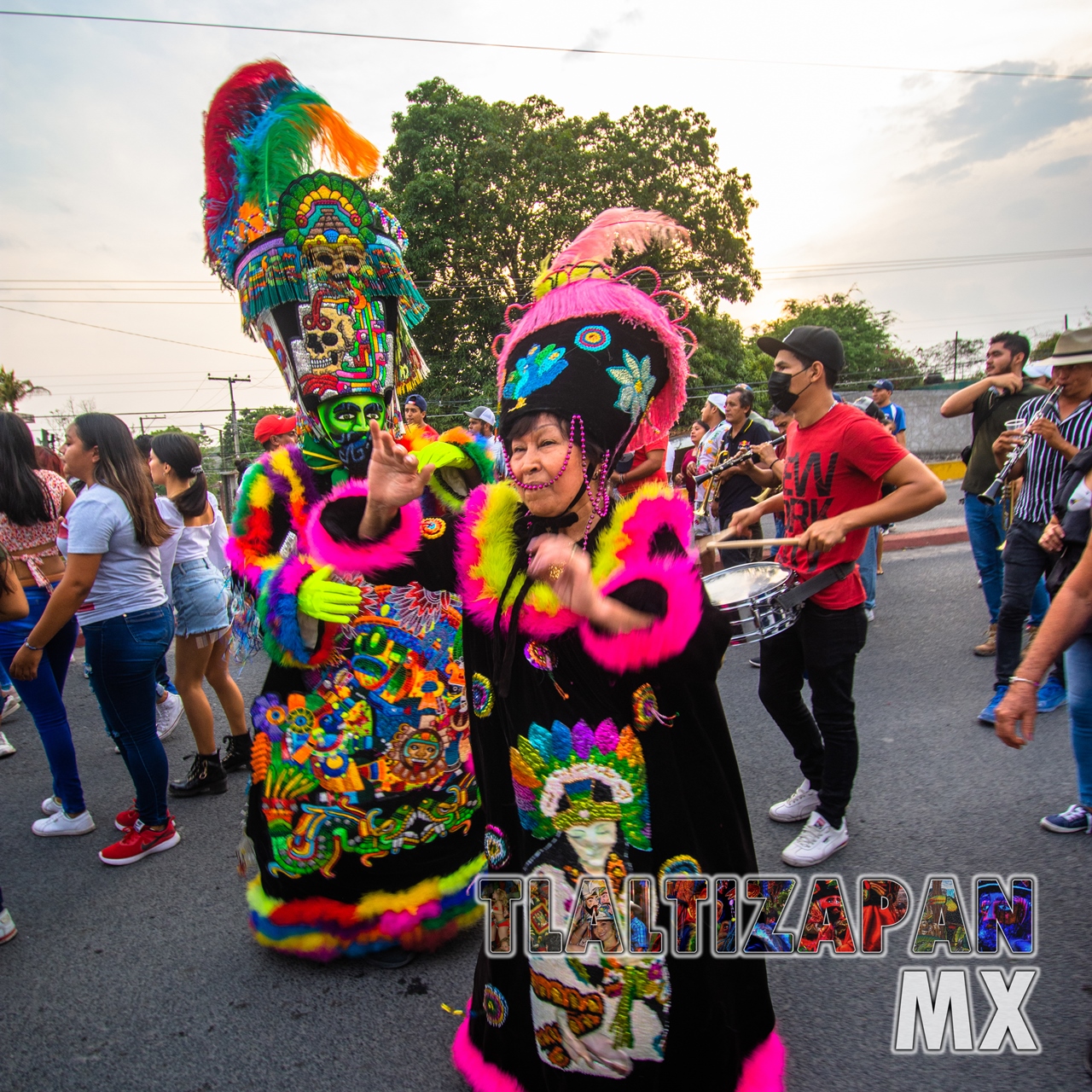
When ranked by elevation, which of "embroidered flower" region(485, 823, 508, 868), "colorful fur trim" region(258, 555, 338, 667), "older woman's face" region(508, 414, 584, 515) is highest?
"older woman's face" region(508, 414, 584, 515)

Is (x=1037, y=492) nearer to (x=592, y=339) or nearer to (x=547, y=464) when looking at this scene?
(x=592, y=339)

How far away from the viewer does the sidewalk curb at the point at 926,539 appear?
9375 mm

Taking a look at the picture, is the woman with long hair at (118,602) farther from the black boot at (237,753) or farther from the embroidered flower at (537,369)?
the embroidered flower at (537,369)

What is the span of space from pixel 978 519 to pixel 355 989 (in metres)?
4.49

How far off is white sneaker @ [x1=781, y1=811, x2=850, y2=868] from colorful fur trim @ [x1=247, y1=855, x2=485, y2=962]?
4.23 ft

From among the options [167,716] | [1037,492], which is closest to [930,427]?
[1037,492]

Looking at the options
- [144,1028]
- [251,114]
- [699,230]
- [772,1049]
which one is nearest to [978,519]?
[772,1049]

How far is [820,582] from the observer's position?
2.63 metres

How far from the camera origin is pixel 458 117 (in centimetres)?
1909

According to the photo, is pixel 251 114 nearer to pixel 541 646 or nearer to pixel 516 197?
pixel 541 646

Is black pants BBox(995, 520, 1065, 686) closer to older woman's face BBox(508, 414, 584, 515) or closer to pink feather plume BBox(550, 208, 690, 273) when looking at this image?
pink feather plume BBox(550, 208, 690, 273)

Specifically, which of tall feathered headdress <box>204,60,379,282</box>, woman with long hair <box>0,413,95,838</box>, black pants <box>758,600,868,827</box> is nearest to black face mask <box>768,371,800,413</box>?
black pants <box>758,600,868,827</box>

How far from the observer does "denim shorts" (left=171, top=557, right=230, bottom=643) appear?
3949 millimetres

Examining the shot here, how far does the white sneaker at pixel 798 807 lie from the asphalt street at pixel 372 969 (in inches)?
2.4
